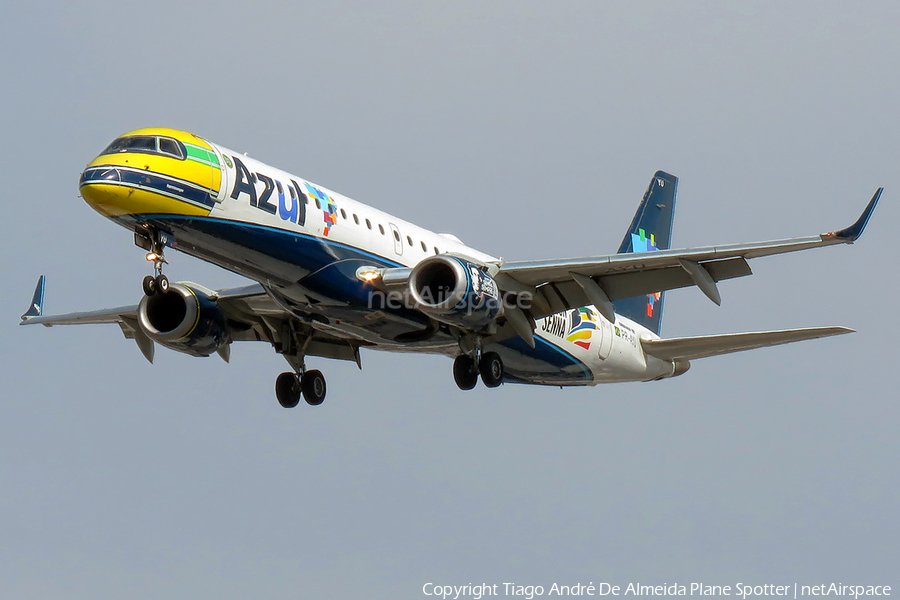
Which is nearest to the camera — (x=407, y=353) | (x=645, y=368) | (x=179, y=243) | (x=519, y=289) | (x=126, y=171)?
(x=126, y=171)

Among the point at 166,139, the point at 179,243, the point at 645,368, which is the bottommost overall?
the point at 645,368

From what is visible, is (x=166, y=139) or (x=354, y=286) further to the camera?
(x=354, y=286)

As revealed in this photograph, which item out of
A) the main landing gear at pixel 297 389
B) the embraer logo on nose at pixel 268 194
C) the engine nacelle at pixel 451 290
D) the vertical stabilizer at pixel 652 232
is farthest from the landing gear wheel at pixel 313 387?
the vertical stabilizer at pixel 652 232

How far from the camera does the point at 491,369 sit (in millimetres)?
33531

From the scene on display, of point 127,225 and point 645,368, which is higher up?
point 127,225

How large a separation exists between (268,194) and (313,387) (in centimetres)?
875

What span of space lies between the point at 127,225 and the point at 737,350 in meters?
17.1

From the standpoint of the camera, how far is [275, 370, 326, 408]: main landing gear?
36.4 meters

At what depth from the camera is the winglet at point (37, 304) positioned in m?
39.8

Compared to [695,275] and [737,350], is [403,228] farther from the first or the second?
[737,350]

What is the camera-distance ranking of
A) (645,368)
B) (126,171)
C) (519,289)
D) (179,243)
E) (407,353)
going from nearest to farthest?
(126,171), (179,243), (519,289), (407,353), (645,368)

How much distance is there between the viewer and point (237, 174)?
1137 inches

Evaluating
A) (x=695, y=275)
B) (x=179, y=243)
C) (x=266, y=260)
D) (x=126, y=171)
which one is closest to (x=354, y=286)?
(x=266, y=260)

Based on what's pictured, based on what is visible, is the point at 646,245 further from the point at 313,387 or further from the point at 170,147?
the point at 170,147
